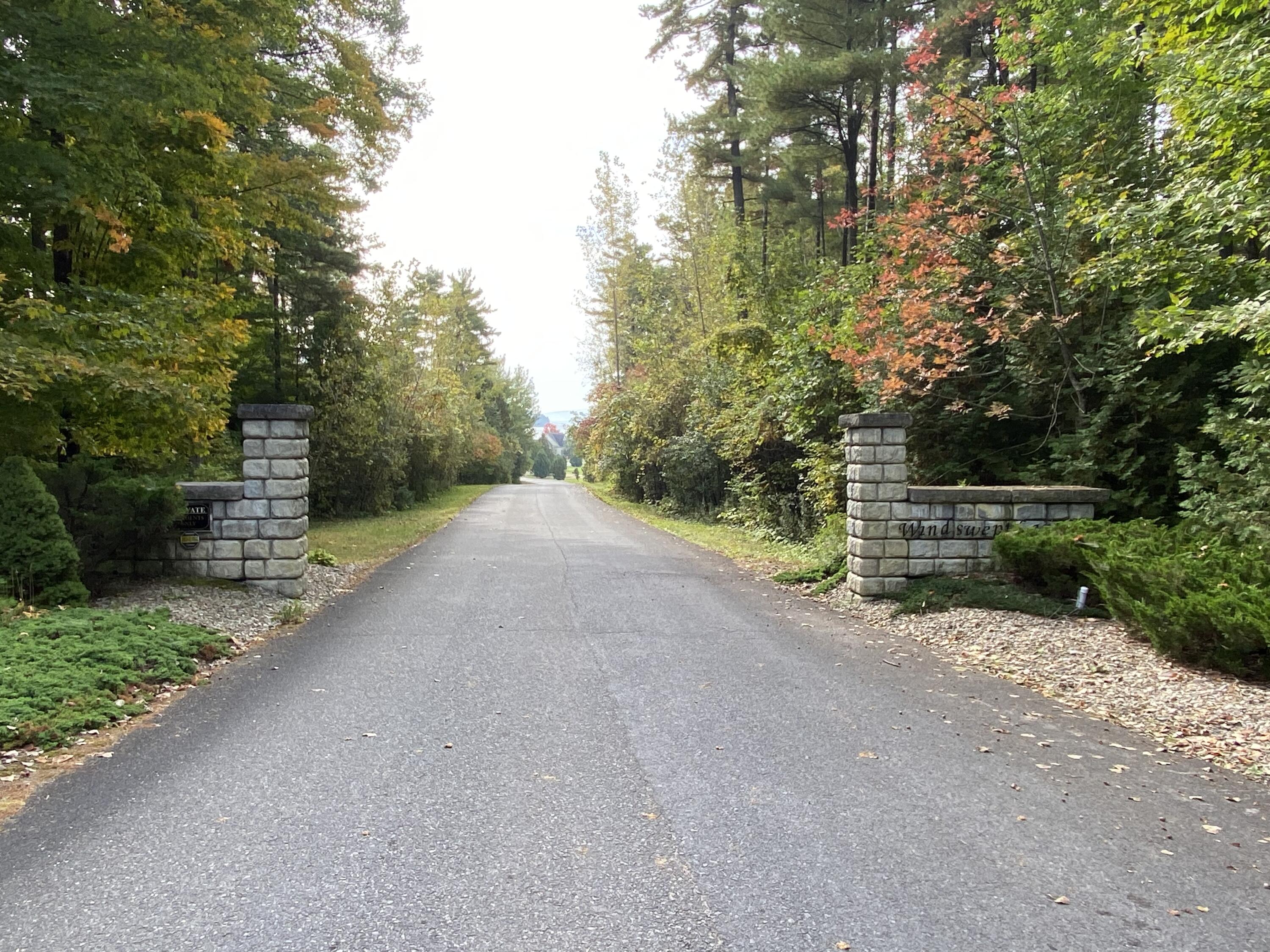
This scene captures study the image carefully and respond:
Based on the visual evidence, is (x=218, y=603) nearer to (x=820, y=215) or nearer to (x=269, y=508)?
(x=269, y=508)

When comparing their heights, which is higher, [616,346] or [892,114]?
[892,114]

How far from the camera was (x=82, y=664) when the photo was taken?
16.9 ft

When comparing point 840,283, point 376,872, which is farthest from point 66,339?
point 840,283

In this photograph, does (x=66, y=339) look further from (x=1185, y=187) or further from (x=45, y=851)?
(x=1185, y=187)

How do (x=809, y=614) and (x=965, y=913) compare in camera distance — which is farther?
(x=809, y=614)

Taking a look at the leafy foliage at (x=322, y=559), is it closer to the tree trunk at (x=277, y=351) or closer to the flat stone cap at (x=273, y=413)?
the flat stone cap at (x=273, y=413)

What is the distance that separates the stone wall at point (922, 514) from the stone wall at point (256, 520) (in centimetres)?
596

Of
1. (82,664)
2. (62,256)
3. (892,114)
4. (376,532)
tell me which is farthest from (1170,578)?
(892,114)

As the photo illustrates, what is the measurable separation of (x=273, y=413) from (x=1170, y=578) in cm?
818

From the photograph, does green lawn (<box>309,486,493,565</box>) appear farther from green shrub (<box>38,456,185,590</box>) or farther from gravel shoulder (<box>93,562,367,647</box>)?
green shrub (<box>38,456,185,590</box>)

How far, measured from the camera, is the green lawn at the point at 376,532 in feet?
41.4

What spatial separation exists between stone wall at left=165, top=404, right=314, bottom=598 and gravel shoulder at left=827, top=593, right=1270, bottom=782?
5924mm

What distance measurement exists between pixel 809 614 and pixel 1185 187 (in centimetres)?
498

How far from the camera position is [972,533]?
28.0 ft
